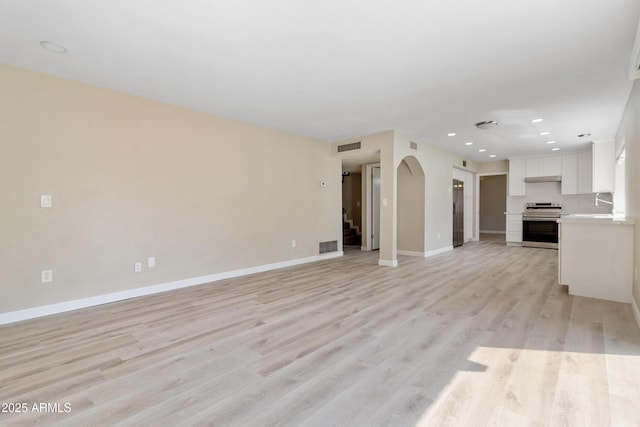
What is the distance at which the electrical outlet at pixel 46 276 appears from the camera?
125 inches

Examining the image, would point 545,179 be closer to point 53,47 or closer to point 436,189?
point 436,189

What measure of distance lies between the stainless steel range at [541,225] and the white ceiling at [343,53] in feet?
13.9

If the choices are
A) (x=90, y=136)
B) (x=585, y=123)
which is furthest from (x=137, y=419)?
(x=585, y=123)

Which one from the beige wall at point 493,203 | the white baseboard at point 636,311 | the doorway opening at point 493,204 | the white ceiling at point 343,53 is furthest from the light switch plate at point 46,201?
the beige wall at point 493,203

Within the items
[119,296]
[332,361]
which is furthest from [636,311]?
[119,296]

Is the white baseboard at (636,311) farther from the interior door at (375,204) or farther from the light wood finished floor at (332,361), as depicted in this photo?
the interior door at (375,204)

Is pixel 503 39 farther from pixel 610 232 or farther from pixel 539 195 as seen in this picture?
pixel 539 195

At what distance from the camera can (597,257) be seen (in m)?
3.66

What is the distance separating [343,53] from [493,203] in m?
12.0

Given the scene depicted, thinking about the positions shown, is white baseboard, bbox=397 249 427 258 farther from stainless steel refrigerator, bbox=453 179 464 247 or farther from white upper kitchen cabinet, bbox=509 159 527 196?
white upper kitchen cabinet, bbox=509 159 527 196

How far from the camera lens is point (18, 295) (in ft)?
9.98

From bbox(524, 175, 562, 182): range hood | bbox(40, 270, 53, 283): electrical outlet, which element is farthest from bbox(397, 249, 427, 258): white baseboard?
bbox(40, 270, 53, 283): electrical outlet

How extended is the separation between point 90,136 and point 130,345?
252 cm

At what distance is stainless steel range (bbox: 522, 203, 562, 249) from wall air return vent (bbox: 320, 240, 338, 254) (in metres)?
5.64
